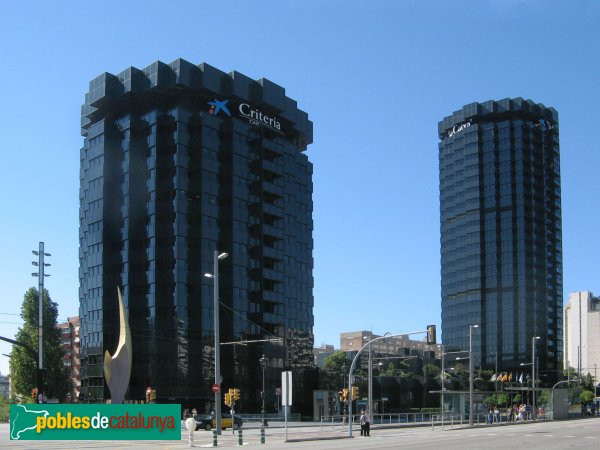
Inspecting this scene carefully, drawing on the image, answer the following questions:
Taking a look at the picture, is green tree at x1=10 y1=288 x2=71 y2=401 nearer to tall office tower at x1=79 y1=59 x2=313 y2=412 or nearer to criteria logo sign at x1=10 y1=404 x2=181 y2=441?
tall office tower at x1=79 y1=59 x2=313 y2=412

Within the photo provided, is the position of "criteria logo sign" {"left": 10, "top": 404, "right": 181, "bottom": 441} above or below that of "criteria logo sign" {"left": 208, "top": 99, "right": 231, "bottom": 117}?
below

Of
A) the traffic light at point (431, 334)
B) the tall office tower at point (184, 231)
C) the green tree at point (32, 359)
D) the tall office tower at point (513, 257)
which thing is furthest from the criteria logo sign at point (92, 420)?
the tall office tower at point (513, 257)

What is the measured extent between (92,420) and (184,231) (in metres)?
77.0

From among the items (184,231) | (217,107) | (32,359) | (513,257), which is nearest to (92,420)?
(32,359)

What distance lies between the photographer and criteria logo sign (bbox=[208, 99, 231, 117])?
393 ft

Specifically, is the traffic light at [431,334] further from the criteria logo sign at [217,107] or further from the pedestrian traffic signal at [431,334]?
the criteria logo sign at [217,107]

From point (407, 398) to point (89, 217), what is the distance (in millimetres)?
57920

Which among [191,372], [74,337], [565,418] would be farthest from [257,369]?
[74,337]

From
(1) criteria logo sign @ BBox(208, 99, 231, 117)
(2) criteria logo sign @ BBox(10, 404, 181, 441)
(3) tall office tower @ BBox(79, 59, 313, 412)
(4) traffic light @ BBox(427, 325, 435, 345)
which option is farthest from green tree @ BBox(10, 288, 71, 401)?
(4) traffic light @ BBox(427, 325, 435, 345)

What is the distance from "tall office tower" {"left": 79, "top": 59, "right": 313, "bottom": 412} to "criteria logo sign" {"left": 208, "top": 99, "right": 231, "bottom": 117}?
0.23m

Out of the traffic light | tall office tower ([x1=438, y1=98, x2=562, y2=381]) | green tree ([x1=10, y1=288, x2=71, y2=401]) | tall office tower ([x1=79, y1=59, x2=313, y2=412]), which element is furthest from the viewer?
tall office tower ([x1=438, y1=98, x2=562, y2=381])

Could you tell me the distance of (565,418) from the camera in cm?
8719

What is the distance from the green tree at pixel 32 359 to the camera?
100250 millimetres

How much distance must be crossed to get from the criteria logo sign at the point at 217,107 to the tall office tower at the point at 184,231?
9.0 inches
